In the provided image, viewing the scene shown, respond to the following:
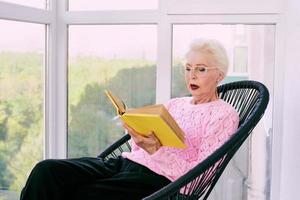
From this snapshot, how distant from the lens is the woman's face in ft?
7.07

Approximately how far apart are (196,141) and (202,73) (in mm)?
304

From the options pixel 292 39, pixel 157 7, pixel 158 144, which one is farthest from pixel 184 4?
pixel 158 144

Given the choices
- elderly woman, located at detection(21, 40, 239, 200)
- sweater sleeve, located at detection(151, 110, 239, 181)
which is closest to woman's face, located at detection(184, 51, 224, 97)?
Result: elderly woman, located at detection(21, 40, 239, 200)

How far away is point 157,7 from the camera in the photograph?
2.88 meters

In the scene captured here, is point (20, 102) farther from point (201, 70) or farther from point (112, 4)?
point (201, 70)

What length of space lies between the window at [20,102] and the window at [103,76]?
0.21 metres

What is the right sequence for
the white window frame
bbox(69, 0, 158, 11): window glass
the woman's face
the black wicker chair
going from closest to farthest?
1. the black wicker chair
2. the woman's face
3. the white window frame
4. bbox(69, 0, 158, 11): window glass

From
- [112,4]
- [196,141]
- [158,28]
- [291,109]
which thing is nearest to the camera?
[196,141]

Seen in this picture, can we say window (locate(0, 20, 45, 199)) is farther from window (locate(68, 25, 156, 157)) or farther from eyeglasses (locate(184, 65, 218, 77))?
eyeglasses (locate(184, 65, 218, 77))

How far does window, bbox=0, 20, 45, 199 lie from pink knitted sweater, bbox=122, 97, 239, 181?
3.11 feet

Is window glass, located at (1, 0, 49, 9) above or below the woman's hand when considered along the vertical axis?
above

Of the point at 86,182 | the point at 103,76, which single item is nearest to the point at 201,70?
the point at 86,182

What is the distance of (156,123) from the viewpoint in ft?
6.00

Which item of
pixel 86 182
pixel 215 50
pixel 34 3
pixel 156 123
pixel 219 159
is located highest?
pixel 34 3
